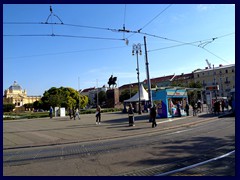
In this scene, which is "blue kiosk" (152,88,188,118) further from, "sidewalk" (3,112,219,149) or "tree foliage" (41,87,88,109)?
"tree foliage" (41,87,88,109)

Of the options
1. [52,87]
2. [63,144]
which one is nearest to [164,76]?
[52,87]

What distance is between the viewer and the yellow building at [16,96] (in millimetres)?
113500

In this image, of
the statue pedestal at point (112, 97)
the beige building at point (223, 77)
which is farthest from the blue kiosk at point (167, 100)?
the beige building at point (223, 77)

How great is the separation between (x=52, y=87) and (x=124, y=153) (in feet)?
241

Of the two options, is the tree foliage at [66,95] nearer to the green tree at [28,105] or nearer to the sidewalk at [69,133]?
the green tree at [28,105]

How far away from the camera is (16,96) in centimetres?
11700

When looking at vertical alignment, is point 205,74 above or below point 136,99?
above

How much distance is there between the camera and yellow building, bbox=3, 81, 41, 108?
372 ft

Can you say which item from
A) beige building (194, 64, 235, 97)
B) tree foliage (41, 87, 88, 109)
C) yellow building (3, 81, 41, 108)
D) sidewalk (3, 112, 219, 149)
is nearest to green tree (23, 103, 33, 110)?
yellow building (3, 81, 41, 108)

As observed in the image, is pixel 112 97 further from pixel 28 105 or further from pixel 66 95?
pixel 28 105

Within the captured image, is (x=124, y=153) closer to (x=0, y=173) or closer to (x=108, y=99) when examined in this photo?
(x=0, y=173)

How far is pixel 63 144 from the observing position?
13.1m

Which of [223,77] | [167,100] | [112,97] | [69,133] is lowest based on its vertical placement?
[69,133]

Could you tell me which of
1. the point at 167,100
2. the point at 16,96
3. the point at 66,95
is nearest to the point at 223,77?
the point at 66,95
